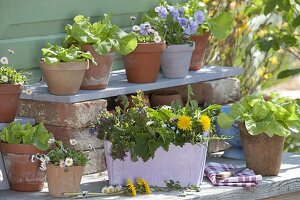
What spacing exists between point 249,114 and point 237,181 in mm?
355

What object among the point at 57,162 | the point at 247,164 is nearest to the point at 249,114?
the point at 247,164

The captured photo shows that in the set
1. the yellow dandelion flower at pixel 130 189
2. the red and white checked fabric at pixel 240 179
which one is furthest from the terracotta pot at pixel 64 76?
the red and white checked fabric at pixel 240 179

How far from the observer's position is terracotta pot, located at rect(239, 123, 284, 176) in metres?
5.03

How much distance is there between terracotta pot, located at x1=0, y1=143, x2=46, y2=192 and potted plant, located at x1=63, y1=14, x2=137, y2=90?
A: 0.61m

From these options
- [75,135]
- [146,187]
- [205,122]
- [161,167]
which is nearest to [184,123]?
[205,122]

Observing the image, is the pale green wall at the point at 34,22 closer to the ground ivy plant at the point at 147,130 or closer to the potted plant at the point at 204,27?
the potted plant at the point at 204,27

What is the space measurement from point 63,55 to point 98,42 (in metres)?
0.25

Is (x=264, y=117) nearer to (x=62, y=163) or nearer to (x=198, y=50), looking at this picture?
(x=198, y=50)

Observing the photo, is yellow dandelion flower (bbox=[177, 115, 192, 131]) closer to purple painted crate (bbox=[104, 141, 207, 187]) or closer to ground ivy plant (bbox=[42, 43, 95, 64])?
purple painted crate (bbox=[104, 141, 207, 187])

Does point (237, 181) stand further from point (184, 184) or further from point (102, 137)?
point (102, 137)

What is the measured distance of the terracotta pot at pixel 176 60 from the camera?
5496 mm

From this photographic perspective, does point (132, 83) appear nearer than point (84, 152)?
No

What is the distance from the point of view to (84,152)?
5.05 metres

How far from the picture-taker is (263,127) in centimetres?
495
